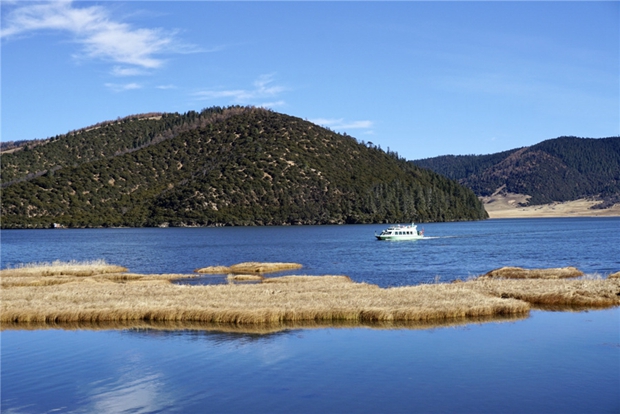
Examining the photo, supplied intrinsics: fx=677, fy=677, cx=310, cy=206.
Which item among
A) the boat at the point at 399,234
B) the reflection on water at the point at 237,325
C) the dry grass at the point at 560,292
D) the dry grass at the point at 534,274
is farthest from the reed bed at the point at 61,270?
the boat at the point at 399,234

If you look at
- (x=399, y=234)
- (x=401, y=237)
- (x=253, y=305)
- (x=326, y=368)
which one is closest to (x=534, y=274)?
(x=253, y=305)

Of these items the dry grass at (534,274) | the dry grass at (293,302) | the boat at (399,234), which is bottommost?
the dry grass at (534,274)

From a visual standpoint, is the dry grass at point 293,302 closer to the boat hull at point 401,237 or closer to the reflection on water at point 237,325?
the reflection on water at point 237,325

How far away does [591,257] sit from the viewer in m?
86.5

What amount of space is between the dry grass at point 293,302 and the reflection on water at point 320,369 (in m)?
2.00

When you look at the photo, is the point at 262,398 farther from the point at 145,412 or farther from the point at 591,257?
the point at 591,257

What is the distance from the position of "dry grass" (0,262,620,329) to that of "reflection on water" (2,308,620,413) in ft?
6.57

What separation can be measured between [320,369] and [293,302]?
43.1 ft

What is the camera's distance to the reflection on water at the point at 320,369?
78.5 ft

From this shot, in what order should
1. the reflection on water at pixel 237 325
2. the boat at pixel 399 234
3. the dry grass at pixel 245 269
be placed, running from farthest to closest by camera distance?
the boat at pixel 399 234 < the dry grass at pixel 245 269 < the reflection on water at pixel 237 325

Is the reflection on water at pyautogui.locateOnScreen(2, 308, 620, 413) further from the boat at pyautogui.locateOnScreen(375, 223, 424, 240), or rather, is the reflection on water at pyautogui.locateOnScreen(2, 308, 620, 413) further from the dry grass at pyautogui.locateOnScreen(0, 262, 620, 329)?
the boat at pyautogui.locateOnScreen(375, 223, 424, 240)

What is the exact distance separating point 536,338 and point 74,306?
86.4ft

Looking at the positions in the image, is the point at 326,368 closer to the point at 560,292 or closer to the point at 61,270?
the point at 560,292

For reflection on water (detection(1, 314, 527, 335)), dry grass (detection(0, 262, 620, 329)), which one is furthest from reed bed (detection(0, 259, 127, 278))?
reflection on water (detection(1, 314, 527, 335))
